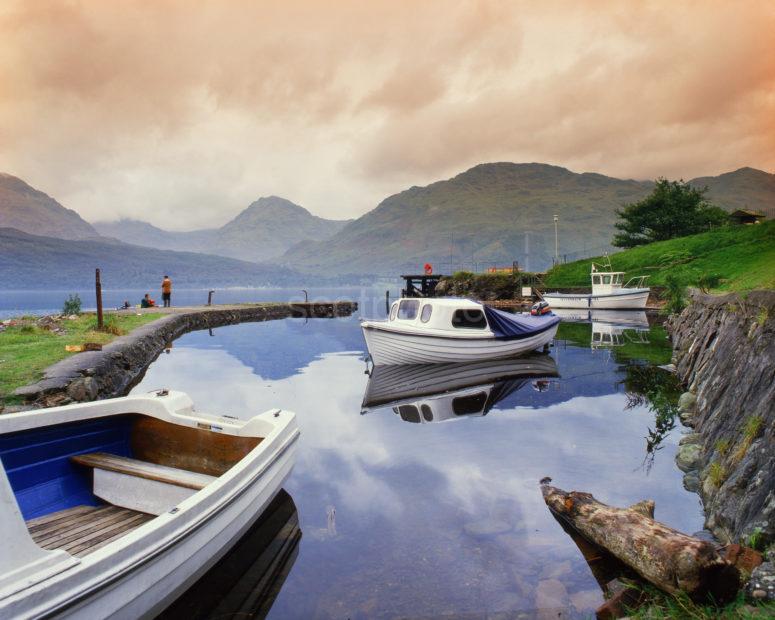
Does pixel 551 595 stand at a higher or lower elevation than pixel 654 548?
lower

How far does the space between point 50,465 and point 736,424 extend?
1039 cm

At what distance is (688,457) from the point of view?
10.1 m

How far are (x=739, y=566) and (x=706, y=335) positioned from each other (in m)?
11.9

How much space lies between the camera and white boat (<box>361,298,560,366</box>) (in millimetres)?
20828

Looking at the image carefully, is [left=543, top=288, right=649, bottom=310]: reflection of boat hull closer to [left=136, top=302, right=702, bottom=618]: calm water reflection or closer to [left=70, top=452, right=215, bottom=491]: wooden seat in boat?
[left=136, top=302, right=702, bottom=618]: calm water reflection

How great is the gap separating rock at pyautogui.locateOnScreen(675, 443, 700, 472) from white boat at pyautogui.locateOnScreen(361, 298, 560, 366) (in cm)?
1113

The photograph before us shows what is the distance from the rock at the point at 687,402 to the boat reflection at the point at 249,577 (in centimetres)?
1130

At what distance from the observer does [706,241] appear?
180 feet

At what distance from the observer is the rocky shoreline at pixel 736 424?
5.61 m

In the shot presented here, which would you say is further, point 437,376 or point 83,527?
point 437,376

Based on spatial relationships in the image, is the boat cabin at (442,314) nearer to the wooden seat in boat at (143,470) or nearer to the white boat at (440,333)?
the white boat at (440,333)

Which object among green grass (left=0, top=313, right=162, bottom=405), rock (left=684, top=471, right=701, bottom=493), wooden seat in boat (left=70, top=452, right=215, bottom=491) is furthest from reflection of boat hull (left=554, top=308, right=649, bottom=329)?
wooden seat in boat (left=70, top=452, right=215, bottom=491)

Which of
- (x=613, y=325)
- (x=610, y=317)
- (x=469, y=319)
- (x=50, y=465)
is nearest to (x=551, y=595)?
(x=50, y=465)

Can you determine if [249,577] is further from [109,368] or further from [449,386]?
[449,386]
